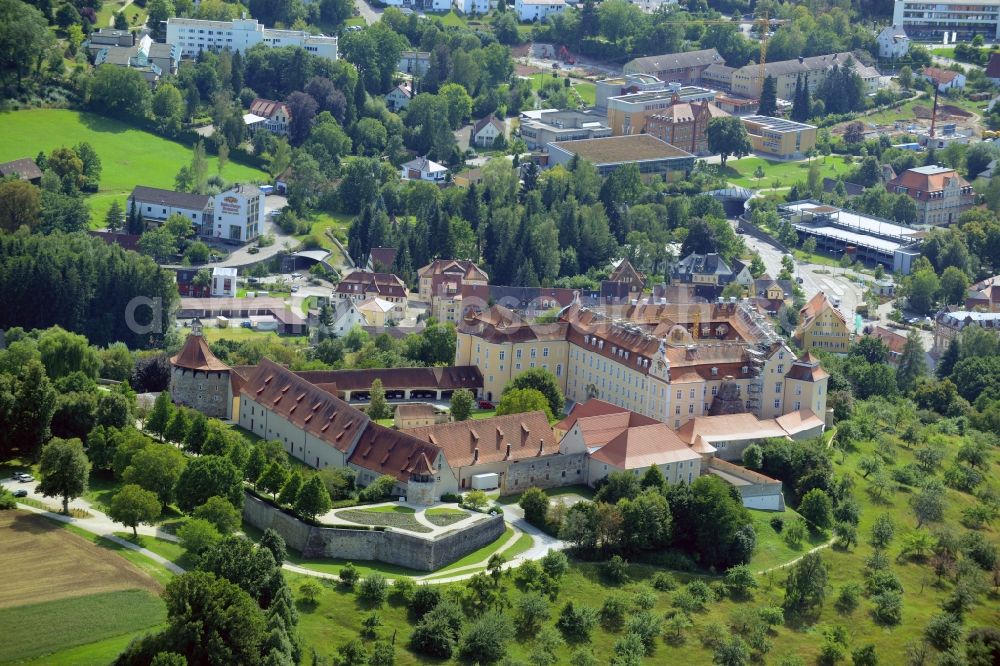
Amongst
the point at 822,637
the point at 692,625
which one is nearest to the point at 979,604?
the point at 822,637

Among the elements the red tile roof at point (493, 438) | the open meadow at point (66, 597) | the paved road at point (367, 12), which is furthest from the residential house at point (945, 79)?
the open meadow at point (66, 597)

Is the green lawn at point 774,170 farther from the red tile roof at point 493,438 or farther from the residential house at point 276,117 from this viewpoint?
the red tile roof at point 493,438

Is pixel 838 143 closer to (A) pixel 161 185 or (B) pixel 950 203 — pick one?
(B) pixel 950 203

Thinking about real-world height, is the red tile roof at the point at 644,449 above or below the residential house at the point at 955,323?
above

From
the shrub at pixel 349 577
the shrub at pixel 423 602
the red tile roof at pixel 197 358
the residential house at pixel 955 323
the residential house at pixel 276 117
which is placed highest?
the residential house at pixel 276 117

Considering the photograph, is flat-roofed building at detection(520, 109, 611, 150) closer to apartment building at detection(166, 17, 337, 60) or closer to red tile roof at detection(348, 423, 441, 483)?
apartment building at detection(166, 17, 337, 60)
